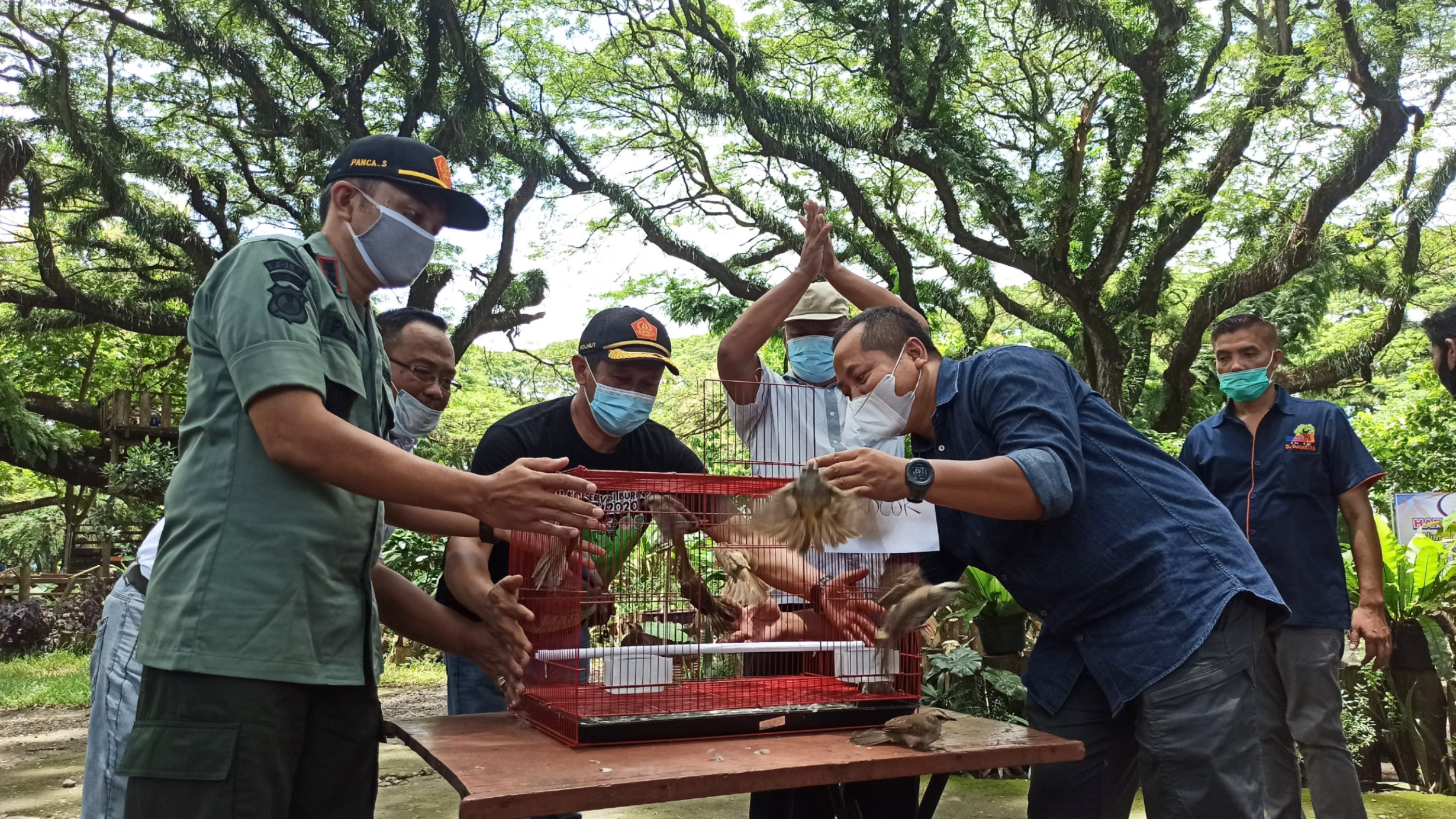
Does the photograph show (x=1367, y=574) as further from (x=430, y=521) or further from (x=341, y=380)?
(x=341, y=380)

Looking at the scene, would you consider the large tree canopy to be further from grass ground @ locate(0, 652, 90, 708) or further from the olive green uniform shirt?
the olive green uniform shirt

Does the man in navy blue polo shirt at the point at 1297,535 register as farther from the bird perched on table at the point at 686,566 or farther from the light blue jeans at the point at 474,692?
the light blue jeans at the point at 474,692

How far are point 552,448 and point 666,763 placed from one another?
1256mm

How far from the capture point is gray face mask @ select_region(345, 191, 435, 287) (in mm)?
2225

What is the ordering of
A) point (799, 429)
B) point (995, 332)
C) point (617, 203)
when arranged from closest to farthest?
point (799, 429), point (617, 203), point (995, 332)

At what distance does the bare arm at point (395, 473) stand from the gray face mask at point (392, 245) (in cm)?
47

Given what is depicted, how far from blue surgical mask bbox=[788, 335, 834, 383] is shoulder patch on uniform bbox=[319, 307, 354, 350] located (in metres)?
2.00

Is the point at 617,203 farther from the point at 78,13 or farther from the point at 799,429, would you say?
the point at 799,429

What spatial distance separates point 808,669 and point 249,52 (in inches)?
552

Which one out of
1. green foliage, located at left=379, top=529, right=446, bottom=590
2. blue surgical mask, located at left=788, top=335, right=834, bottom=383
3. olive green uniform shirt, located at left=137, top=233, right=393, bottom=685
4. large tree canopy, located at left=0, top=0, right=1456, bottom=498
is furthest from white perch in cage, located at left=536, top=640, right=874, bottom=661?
large tree canopy, located at left=0, top=0, right=1456, bottom=498

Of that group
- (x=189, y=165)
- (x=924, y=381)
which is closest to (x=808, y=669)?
(x=924, y=381)

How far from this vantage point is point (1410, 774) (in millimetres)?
5379

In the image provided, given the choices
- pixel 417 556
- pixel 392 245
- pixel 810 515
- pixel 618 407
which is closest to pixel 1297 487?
pixel 810 515

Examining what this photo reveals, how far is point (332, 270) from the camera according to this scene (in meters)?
2.18
